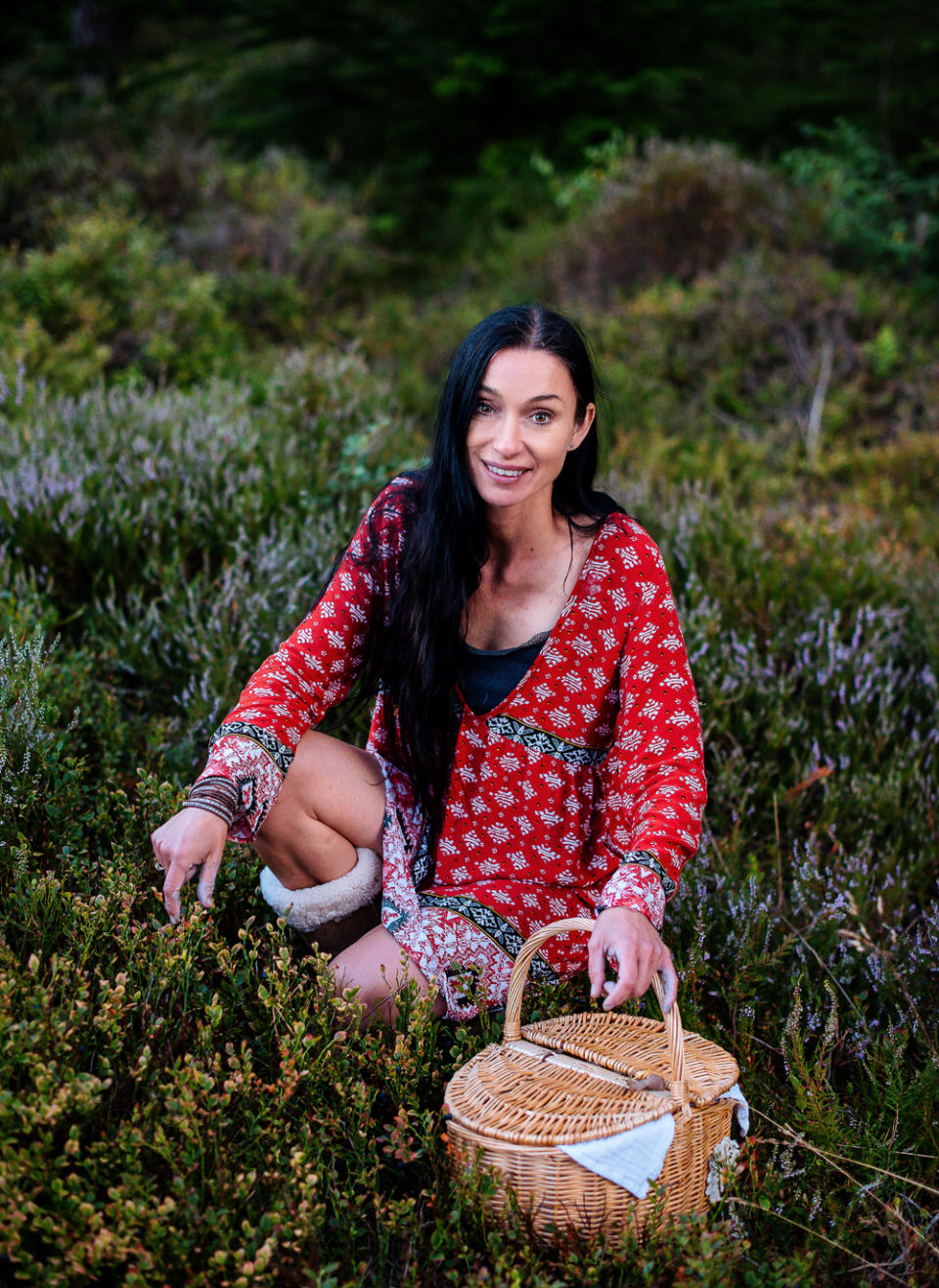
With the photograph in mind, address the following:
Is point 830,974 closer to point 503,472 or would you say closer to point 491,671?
point 491,671

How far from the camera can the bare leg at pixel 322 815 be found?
222 cm

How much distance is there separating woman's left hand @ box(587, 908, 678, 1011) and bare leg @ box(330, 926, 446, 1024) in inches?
23.4

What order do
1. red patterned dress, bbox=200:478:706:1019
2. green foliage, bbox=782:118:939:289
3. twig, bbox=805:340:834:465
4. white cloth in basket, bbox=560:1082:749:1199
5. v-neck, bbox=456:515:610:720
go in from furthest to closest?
green foliage, bbox=782:118:939:289
twig, bbox=805:340:834:465
v-neck, bbox=456:515:610:720
red patterned dress, bbox=200:478:706:1019
white cloth in basket, bbox=560:1082:749:1199

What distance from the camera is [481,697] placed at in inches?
92.4

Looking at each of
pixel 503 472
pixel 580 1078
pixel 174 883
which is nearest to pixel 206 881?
pixel 174 883

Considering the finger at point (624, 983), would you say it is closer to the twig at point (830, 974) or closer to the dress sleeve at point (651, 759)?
the dress sleeve at point (651, 759)

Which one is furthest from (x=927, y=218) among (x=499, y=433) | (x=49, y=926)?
(x=49, y=926)

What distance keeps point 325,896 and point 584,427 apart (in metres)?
1.22

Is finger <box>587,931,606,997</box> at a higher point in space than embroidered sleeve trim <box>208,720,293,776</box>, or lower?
lower

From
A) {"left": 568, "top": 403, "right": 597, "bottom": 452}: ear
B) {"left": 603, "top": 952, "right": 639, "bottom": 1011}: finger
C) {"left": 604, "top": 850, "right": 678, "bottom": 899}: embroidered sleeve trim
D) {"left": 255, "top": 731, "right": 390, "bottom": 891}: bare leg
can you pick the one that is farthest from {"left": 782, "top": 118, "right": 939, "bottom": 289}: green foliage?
{"left": 603, "top": 952, "right": 639, "bottom": 1011}: finger

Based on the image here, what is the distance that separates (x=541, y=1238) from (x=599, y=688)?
1.08 metres

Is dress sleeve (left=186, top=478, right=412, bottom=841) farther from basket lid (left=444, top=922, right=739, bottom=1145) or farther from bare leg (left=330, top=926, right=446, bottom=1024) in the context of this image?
basket lid (left=444, top=922, right=739, bottom=1145)

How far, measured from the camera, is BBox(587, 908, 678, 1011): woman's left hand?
1653 mm

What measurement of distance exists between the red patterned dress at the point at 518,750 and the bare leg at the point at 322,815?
66mm
